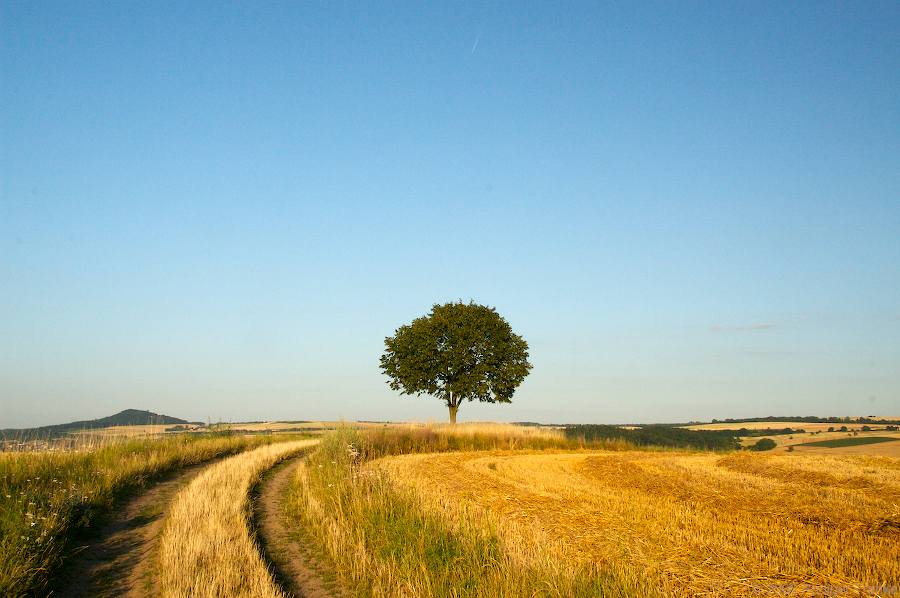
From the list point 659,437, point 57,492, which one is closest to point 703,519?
point 57,492

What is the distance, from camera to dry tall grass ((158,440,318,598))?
745 centimetres

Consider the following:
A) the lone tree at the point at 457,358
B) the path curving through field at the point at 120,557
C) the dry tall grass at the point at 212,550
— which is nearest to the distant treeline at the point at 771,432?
the lone tree at the point at 457,358

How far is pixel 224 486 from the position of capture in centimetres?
1473

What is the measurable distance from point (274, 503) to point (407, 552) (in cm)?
702

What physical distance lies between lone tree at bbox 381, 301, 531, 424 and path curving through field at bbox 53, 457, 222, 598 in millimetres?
34840

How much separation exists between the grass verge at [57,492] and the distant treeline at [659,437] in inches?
913

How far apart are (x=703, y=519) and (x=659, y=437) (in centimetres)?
2933

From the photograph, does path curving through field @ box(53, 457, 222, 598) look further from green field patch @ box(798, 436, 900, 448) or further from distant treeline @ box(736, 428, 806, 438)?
distant treeline @ box(736, 428, 806, 438)

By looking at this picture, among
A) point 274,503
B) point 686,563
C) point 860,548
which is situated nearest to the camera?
point 686,563

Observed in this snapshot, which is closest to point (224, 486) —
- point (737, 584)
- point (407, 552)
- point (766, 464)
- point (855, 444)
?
point (407, 552)

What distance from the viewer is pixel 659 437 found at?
122 ft

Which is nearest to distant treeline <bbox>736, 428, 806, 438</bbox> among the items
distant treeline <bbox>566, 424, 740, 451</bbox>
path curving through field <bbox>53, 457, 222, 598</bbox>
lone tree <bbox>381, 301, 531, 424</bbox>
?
distant treeline <bbox>566, 424, 740, 451</bbox>

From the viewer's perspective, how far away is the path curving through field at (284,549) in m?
8.04

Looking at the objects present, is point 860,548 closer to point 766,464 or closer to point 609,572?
point 609,572
